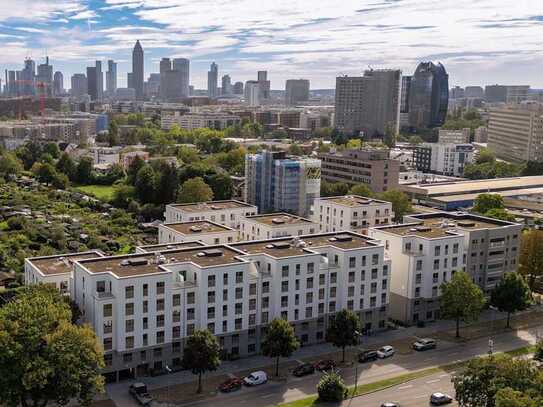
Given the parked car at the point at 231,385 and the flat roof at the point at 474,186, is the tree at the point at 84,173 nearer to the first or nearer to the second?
the flat roof at the point at 474,186

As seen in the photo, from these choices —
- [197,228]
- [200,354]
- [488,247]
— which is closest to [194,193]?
[197,228]

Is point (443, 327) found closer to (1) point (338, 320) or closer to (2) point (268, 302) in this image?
(1) point (338, 320)

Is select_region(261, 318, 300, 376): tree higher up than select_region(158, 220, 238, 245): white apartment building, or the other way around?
select_region(158, 220, 238, 245): white apartment building

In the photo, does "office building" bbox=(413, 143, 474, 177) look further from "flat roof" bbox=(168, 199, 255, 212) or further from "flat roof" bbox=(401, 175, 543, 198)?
"flat roof" bbox=(168, 199, 255, 212)

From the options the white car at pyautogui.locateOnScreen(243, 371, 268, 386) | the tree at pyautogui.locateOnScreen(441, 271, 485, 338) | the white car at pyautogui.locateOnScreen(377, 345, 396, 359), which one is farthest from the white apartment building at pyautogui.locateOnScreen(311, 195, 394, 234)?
the white car at pyautogui.locateOnScreen(243, 371, 268, 386)

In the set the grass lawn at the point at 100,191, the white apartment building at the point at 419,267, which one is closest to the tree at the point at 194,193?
the grass lawn at the point at 100,191

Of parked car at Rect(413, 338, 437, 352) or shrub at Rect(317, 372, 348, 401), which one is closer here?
shrub at Rect(317, 372, 348, 401)
